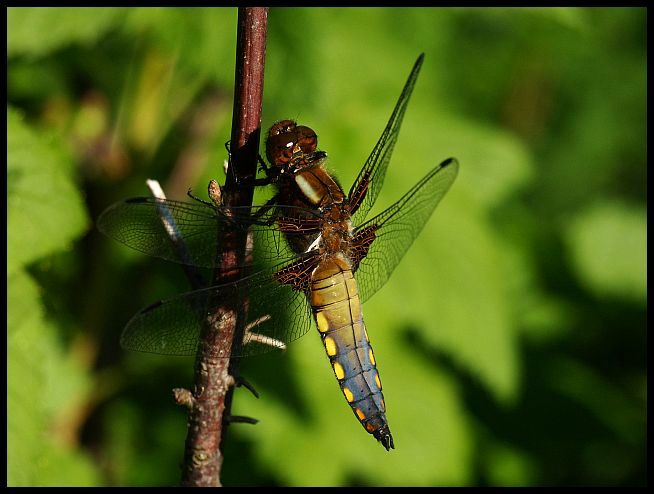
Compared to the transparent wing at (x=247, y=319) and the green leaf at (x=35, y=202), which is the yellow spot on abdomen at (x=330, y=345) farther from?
the green leaf at (x=35, y=202)

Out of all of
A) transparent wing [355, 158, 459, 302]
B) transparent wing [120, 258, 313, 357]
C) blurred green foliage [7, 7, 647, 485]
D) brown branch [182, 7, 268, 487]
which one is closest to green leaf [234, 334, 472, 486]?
blurred green foliage [7, 7, 647, 485]

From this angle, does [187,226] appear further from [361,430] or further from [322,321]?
[361,430]

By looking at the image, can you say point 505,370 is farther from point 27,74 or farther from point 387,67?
point 27,74

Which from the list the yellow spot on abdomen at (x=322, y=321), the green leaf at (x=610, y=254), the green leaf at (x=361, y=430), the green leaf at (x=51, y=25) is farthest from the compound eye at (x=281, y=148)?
the green leaf at (x=610, y=254)

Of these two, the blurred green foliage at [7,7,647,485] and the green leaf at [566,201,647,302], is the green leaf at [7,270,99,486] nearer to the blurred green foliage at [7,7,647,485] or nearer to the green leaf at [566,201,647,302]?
the blurred green foliage at [7,7,647,485]

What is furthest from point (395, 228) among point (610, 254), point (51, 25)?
point (610, 254)
